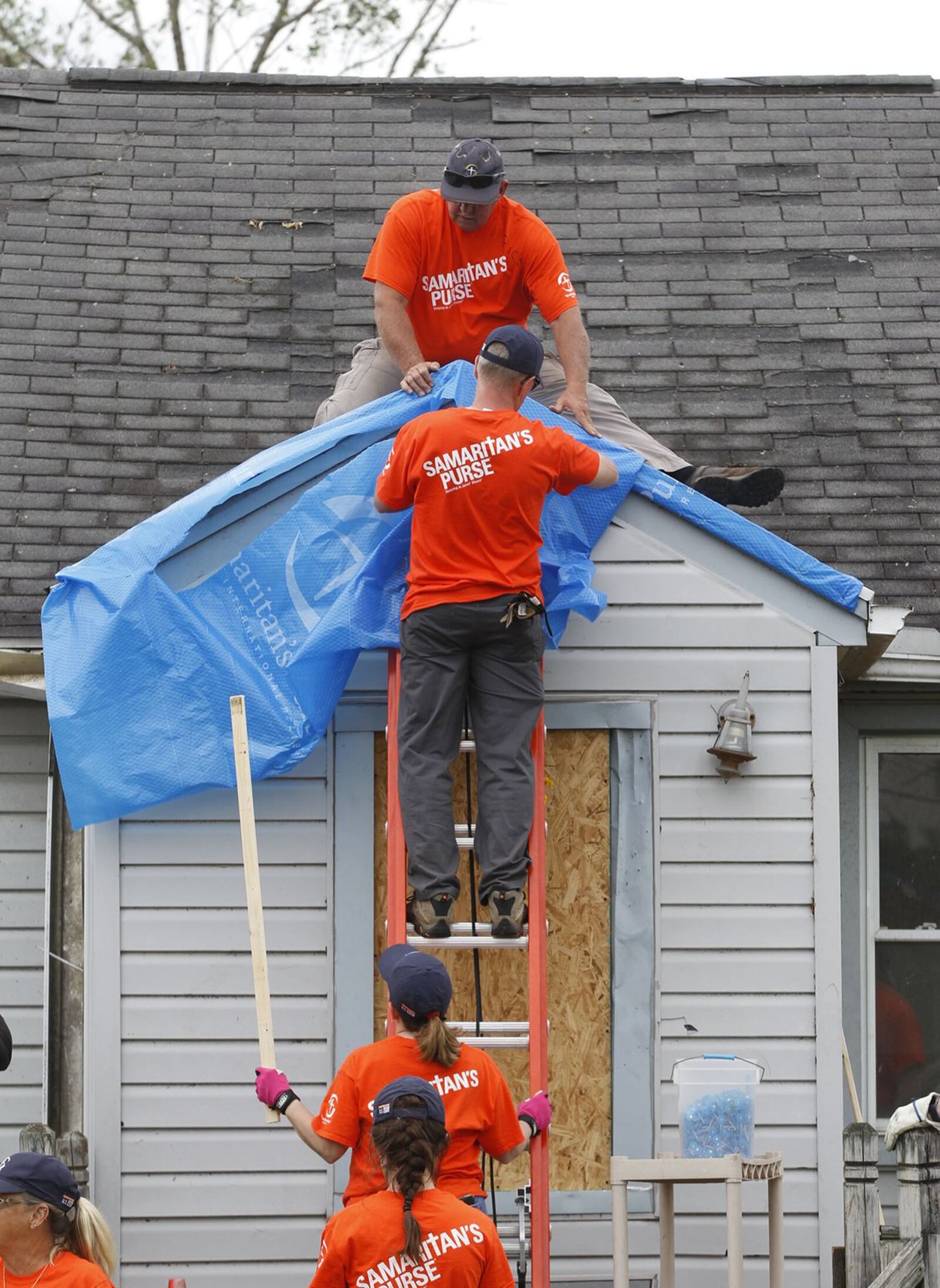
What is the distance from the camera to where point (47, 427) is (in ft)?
28.7

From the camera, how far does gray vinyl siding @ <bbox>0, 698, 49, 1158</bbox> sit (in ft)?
26.7

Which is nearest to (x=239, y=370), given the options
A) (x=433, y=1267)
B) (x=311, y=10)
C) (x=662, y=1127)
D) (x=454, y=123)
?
(x=454, y=123)

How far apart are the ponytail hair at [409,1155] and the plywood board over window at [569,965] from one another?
93.6 inches

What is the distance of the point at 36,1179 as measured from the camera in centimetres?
424

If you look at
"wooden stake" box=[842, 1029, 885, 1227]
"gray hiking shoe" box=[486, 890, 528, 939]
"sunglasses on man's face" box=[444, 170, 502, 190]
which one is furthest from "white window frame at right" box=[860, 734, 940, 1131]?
"sunglasses on man's face" box=[444, 170, 502, 190]

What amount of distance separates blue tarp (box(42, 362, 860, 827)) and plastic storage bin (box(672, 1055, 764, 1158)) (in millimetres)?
1753

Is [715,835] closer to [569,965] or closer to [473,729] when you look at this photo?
[569,965]

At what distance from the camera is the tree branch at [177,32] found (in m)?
21.6

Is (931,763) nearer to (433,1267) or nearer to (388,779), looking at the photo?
(388,779)

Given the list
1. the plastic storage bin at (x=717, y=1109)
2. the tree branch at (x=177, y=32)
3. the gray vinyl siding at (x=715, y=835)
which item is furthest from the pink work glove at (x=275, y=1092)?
the tree branch at (x=177, y=32)

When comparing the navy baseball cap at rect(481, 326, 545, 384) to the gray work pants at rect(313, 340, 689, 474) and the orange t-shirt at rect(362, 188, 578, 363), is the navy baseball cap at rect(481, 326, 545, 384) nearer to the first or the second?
the orange t-shirt at rect(362, 188, 578, 363)

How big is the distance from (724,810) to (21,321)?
4.91 m

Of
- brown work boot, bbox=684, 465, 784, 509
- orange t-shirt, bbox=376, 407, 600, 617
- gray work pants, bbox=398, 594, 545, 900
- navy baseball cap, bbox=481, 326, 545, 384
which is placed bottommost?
gray work pants, bbox=398, 594, 545, 900

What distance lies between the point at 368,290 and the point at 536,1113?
5655 mm
